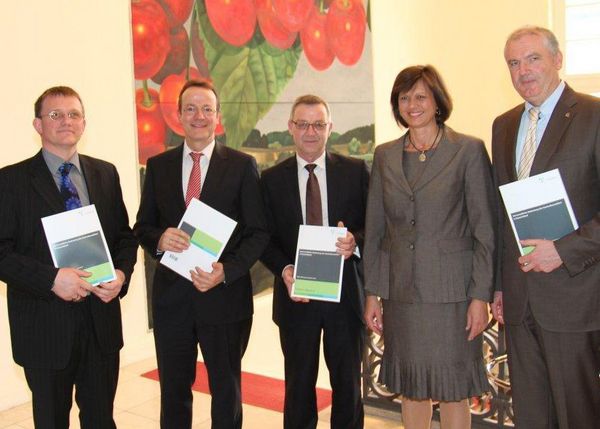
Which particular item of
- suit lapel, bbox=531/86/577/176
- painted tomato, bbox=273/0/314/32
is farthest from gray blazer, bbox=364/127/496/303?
painted tomato, bbox=273/0/314/32

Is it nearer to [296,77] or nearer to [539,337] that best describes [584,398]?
[539,337]

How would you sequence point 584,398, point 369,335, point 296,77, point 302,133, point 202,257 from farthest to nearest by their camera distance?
1. point 296,77
2. point 369,335
3. point 302,133
4. point 202,257
5. point 584,398

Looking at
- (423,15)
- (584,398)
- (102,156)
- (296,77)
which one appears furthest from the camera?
(423,15)

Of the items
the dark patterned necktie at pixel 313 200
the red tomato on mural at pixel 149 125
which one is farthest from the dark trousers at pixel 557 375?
the red tomato on mural at pixel 149 125

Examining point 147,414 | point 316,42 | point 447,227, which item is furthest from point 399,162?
point 316,42

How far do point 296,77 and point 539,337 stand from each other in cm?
565

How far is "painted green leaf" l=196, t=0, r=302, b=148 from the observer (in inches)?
253

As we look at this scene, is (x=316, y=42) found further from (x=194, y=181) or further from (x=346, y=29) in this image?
(x=194, y=181)

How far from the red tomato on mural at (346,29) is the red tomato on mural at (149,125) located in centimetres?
331

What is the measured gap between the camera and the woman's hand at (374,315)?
2.90 m

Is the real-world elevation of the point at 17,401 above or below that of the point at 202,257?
below

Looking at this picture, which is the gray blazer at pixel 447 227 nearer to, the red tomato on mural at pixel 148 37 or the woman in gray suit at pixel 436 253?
the woman in gray suit at pixel 436 253

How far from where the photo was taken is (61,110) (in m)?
2.69

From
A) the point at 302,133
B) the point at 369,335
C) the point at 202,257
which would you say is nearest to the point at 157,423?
the point at 369,335
